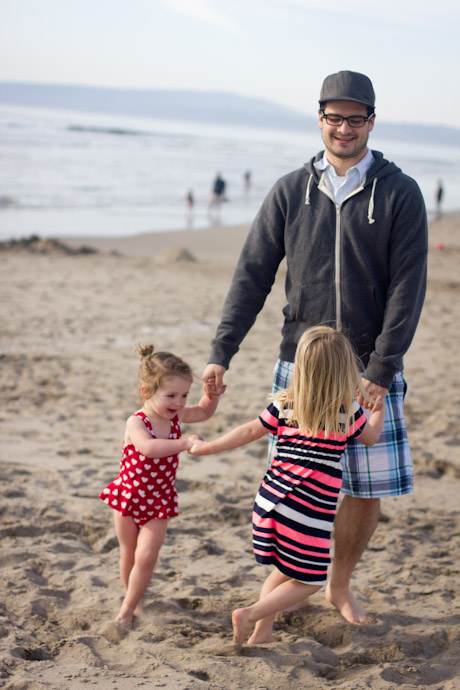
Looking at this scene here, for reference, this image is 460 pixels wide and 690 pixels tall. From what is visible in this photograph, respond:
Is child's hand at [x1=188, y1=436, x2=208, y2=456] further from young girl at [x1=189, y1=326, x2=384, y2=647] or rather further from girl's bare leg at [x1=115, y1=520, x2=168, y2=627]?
girl's bare leg at [x1=115, y1=520, x2=168, y2=627]

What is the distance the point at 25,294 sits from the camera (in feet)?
32.6

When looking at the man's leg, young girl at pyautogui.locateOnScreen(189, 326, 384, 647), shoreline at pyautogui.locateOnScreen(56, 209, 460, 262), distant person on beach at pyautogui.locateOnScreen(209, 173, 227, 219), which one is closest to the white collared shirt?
young girl at pyautogui.locateOnScreen(189, 326, 384, 647)

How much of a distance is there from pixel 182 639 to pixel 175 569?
0.70 meters

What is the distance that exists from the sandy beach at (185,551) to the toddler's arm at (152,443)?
2.40ft

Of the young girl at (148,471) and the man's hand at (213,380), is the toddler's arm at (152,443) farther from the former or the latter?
the man's hand at (213,380)

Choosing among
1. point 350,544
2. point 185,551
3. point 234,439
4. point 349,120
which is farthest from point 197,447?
point 349,120

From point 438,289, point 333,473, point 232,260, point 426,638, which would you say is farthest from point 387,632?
point 232,260

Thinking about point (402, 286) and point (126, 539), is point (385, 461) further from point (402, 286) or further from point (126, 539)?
point (126, 539)

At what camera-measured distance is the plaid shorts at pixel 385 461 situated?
9.87ft

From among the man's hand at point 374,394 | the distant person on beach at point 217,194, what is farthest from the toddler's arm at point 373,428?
the distant person on beach at point 217,194

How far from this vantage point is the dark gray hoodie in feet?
9.36

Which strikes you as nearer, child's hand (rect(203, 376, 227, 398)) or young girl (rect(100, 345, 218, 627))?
young girl (rect(100, 345, 218, 627))

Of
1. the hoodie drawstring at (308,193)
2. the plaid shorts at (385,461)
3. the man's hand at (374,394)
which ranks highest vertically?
the hoodie drawstring at (308,193)

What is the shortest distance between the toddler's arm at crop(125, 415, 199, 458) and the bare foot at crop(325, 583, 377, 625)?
105 centimetres
